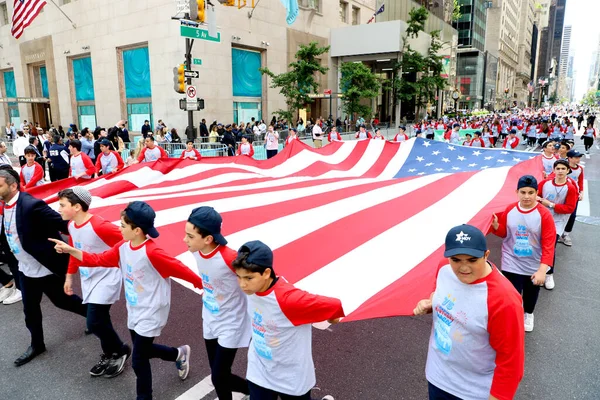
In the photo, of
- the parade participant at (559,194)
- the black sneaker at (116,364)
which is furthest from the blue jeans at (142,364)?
the parade participant at (559,194)

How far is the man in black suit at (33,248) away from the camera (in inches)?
162

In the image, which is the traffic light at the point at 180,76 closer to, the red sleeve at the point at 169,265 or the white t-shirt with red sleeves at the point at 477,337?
the red sleeve at the point at 169,265

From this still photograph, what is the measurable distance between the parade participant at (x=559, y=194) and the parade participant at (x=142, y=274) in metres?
4.62

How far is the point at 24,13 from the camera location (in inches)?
803

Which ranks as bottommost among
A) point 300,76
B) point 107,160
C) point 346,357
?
point 346,357

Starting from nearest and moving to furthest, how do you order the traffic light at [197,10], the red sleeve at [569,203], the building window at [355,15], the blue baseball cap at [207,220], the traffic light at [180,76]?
the blue baseball cap at [207,220] → the red sleeve at [569,203] → the traffic light at [197,10] → the traffic light at [180,76] → the building window at [355,15]

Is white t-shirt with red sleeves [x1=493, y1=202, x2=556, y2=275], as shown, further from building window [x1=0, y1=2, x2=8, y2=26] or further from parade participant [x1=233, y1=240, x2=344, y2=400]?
building window [x1=0, y1=2, x2=8, y2=26]

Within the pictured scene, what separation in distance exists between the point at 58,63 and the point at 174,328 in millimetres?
31982

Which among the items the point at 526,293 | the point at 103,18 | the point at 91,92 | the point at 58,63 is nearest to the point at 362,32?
the point at 103,18

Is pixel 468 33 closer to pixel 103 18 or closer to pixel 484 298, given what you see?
pixel 103 18

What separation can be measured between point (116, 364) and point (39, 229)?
1556 mm

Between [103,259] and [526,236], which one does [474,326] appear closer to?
[526,236]

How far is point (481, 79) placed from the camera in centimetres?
8825

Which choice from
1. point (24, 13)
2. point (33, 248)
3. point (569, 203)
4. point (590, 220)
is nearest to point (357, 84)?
point (24, 13)
